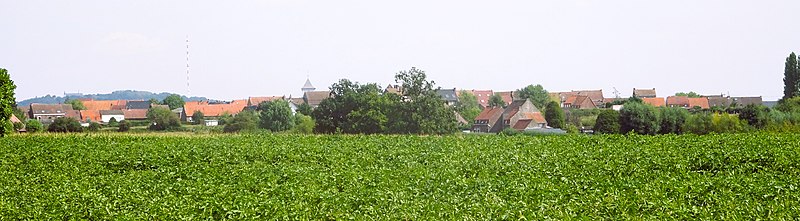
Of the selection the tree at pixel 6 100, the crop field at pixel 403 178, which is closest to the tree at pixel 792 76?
the crop field at pixel 403 178

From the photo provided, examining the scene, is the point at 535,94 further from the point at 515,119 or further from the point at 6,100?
the point at 6,100

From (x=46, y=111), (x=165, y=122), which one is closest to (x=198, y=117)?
(x=165, y=122)

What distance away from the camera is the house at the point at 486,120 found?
101 metres

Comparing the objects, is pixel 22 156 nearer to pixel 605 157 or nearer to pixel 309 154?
pixel 309 154

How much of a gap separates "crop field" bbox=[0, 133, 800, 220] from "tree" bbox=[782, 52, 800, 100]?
67.4 m

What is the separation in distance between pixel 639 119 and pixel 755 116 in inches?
423

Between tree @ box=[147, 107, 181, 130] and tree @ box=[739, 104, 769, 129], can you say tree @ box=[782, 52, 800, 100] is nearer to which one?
tree @ box=[739, 104, 769, 129]

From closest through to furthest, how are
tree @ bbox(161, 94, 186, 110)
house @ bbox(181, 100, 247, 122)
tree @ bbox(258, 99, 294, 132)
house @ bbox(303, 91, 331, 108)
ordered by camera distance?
tree @ bbox(258, 99, 294, 132) < house @ bbox(181, 100, 247, 122) < house @ bbox(303, 91, 331, 108) < tree @ bbox(161, 94, 186, 110)

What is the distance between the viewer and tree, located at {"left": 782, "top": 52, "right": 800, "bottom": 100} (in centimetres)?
9269

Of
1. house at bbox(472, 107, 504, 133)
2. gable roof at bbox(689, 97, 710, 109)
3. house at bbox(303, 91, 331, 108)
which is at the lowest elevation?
house at bbox(472, 107, 504, 133)

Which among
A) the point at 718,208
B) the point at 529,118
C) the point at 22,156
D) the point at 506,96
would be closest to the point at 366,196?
the point at 718,208

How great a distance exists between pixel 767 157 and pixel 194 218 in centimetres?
1849

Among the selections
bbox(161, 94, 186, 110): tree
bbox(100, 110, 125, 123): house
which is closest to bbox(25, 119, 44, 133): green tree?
bbox(100, 110, 125, 123): house

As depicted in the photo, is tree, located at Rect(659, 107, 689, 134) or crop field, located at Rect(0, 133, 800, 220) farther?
tree, located at Rect(659, 107, 689, 134)
